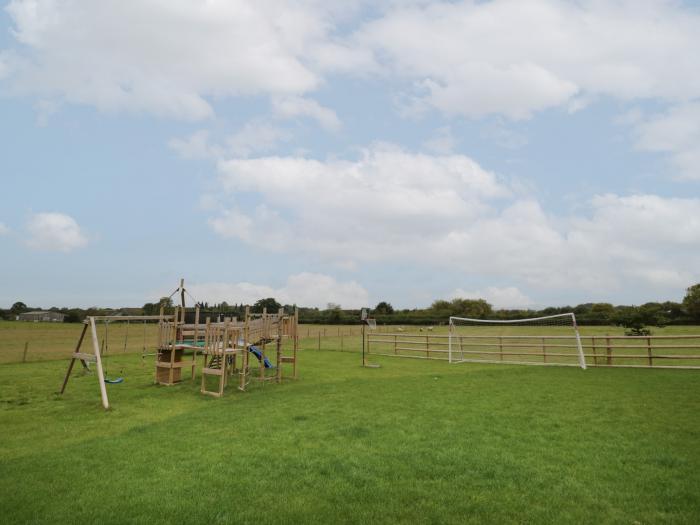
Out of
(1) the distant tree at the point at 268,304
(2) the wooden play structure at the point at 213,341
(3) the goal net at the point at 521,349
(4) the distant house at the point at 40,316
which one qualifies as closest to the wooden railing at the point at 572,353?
(3) the goal net at the point at 521,349

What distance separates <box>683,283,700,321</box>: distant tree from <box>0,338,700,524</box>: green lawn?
7634cm

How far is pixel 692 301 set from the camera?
75.2m

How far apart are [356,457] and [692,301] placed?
90340 millimetres

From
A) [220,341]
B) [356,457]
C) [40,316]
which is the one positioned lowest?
[356,457]

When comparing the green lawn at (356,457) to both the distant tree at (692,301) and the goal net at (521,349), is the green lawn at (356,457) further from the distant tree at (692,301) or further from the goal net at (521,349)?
the distant tree at (692,301)

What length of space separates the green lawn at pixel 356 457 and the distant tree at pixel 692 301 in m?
76.3

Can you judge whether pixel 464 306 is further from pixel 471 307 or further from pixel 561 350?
pixel 561 350

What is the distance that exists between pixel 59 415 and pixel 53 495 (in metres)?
5.08

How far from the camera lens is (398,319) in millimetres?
75188

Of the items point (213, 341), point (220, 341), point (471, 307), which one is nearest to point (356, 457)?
point (213, 341)

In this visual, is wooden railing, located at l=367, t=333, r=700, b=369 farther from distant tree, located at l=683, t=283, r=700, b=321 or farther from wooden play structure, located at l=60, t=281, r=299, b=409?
distant tree, located at l=683, t=283, r=700, b=321

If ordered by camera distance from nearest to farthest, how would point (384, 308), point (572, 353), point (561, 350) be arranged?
point (572, 353), point (561, 350), point (384, 308)

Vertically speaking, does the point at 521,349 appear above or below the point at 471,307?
below

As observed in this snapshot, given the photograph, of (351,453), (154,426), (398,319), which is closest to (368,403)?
(351,453)
